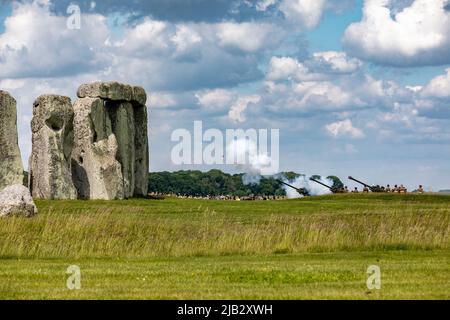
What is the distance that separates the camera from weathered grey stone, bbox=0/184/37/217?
32594mm

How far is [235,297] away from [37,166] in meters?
36.9

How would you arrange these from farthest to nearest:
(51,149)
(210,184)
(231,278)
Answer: (210,184)
(51,149)
(231,278)

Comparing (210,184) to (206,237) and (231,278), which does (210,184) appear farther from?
(231,278)

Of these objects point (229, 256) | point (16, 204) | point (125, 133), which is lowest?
point (229, 256)

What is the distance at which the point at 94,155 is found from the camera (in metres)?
55.2

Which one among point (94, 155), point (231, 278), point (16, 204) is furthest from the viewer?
point (94, 155)

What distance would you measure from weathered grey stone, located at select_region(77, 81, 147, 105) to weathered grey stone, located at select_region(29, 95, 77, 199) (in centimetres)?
376

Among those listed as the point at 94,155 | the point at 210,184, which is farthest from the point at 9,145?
the point at 210,184

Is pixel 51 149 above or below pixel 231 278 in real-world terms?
above

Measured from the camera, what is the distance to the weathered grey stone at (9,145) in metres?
48.0

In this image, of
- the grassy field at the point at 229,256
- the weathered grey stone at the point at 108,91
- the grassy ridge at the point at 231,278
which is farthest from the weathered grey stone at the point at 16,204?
the weathered grey stone at the point at 108,91

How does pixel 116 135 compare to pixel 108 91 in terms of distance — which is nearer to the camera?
pixel 108 91

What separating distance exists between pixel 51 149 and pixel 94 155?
4628 mm
